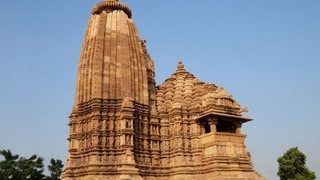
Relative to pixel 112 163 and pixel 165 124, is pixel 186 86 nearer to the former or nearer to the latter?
pixel 165 124

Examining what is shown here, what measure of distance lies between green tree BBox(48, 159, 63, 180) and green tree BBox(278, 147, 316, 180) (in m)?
25.2

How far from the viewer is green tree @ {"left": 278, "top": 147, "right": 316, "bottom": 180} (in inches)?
1112

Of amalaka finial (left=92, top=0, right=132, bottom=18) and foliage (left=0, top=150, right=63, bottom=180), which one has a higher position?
amalaka finial (left=92, top=0, right=132, bottom=18)

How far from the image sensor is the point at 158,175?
22406 mm

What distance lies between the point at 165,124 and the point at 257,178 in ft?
21.9

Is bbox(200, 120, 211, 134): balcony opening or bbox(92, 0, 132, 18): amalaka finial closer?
bbox(200, 120, 211, 134): balcony opening

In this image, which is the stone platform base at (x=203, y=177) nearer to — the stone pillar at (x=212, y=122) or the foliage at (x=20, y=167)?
the stone pillar at (x=212, y=122)

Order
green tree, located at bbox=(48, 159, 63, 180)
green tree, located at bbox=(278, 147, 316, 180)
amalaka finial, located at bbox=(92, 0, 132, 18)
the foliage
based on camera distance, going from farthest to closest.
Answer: green tree, located at bbox=(48, 159, 63, 180) < the foliage < green tree, located at bbox=(278, 147, 316, 180) < amalaka finial, located at bbox=(92, 0, 132, 18)

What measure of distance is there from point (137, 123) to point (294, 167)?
13.8 metres

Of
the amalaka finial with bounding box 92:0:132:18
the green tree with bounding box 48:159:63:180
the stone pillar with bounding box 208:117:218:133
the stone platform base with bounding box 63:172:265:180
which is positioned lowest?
the stone platform base with bounding box 63:172:265:180

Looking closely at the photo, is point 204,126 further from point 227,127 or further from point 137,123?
point 137,123

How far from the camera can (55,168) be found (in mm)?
42438

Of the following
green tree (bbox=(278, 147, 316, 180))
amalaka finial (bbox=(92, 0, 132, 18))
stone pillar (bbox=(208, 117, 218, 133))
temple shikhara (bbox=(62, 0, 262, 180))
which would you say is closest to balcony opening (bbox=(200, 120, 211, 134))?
temple shikhara (bbox=(62, 0, 262, 180))

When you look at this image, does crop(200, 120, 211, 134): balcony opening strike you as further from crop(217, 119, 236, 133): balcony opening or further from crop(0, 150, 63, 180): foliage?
crop(0, 150, 63, 180): foliage
